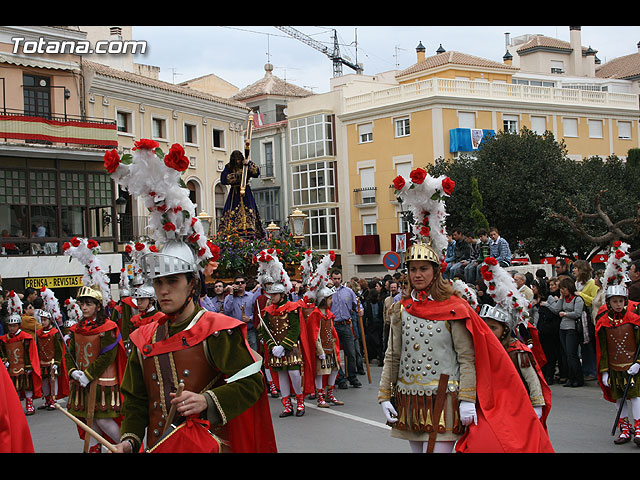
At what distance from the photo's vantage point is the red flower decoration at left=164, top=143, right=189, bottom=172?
479 centimetres

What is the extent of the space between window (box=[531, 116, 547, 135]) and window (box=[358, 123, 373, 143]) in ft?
31.0

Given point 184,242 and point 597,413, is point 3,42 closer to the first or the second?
point 597,413

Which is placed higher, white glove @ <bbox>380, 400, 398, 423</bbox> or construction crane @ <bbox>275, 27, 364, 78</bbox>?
construction crane @ <bbox>275, 27, 364, 78</bbox>

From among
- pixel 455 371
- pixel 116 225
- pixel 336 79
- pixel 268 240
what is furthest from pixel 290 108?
pixel 455 371

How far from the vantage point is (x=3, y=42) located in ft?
101

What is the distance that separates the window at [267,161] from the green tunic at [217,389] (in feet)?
162

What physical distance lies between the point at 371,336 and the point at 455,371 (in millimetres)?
12679

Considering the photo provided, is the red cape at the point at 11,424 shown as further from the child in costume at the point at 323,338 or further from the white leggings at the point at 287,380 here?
the child in costume at the point at 323,338

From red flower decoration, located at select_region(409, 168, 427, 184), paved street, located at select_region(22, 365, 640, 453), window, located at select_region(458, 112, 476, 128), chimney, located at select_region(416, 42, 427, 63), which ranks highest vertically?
chimney, located at select_region(416, 42, 427, 63)

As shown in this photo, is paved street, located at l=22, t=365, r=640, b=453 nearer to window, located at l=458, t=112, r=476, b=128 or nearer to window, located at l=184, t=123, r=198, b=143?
window, located at l=184, t=123, r=198, b=143

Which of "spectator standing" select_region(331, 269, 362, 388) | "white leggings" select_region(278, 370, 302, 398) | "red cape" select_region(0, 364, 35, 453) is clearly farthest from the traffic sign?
"red cape" select_region(0, 364, 35, 453)

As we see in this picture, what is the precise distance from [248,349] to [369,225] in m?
44.2

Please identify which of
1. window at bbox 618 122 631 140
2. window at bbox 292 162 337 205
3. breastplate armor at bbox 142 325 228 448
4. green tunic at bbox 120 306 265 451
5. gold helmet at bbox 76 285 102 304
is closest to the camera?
→ green tunic at bbox 120 306 265 451

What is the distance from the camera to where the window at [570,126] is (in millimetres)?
48625
